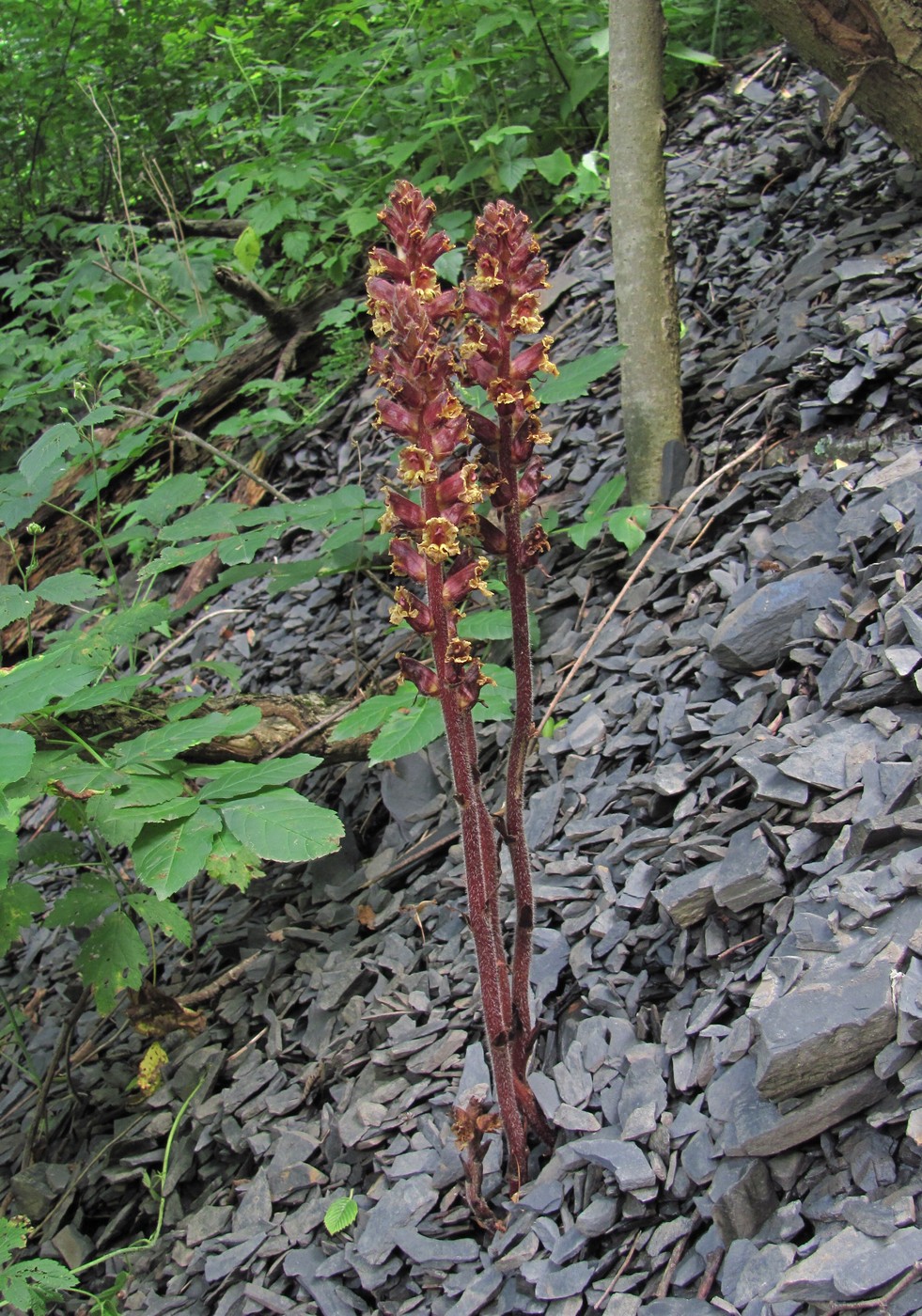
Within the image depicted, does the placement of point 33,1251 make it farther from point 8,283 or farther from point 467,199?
point 8,283

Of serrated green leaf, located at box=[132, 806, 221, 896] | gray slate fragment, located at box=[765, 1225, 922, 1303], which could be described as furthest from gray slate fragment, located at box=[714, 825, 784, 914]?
serrated green leaf, located at box=[132, 806, 221, 896]

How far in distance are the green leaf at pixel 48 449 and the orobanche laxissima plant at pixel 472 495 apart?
121 centimetres

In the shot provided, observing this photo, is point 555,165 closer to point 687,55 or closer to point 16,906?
point 687,55

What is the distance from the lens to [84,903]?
7.72 ft

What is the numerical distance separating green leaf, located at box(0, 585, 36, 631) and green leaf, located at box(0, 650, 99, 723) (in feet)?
0.79

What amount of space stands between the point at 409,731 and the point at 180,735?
1.59ft

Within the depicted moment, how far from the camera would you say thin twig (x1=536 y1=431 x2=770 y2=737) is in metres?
2.81

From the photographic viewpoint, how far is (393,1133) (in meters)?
2.12

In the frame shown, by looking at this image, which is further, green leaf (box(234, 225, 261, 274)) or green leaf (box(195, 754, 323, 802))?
green leaf (box(234, 225, 261, 274))

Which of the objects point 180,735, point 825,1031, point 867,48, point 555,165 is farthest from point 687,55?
point 825,1031

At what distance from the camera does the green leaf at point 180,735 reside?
2182mm

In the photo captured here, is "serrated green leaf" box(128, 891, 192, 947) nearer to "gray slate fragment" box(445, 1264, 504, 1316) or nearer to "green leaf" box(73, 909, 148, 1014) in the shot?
"green leaf" box(73, 909, 148, 1014)

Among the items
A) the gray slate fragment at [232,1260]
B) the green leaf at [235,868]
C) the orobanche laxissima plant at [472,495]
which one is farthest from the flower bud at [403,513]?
the gray slate fragment at [232,1260]

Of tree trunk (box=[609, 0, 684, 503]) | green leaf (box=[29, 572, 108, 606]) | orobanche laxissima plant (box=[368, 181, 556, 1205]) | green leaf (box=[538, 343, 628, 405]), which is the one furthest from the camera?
tree trunk (box=[609, 0, 684, 503])
